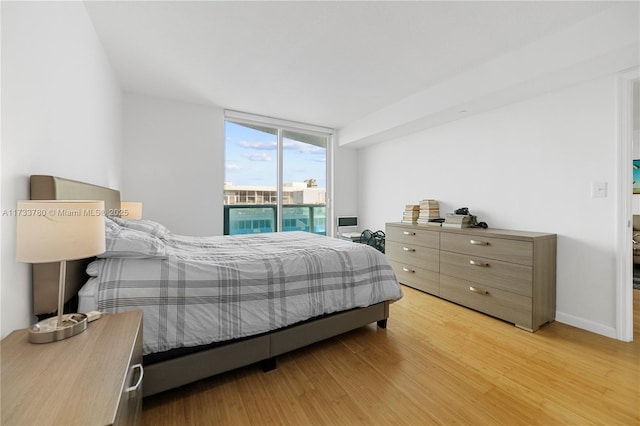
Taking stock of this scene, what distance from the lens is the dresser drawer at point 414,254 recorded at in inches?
126

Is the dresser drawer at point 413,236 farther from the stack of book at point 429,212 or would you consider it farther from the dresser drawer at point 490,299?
the dresser drawer at point 490,299

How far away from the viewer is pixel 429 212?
3559mm

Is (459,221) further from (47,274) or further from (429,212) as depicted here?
(47,274)

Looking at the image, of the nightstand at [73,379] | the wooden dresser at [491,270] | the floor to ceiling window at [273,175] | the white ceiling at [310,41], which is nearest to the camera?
the nightstand at [73,379]

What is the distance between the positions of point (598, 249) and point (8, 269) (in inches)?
150

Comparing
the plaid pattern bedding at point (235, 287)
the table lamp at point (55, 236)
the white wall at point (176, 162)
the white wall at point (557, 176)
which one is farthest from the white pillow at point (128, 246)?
the white wall at point (557, 176)

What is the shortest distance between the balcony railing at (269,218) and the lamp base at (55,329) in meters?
3.19

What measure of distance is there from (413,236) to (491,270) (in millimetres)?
987

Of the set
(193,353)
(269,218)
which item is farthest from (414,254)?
(193,353)

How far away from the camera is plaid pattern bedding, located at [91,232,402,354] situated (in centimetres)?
144

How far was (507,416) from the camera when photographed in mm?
1428

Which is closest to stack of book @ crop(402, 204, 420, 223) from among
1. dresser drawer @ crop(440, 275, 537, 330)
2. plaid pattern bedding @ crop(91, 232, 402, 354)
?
dresser drawer @ crop(440, 275, 537, 330)

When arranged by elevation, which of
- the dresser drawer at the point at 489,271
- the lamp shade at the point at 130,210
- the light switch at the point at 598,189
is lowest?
the dresser drawer at the point at 489,271

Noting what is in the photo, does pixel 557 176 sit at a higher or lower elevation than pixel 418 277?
higher
